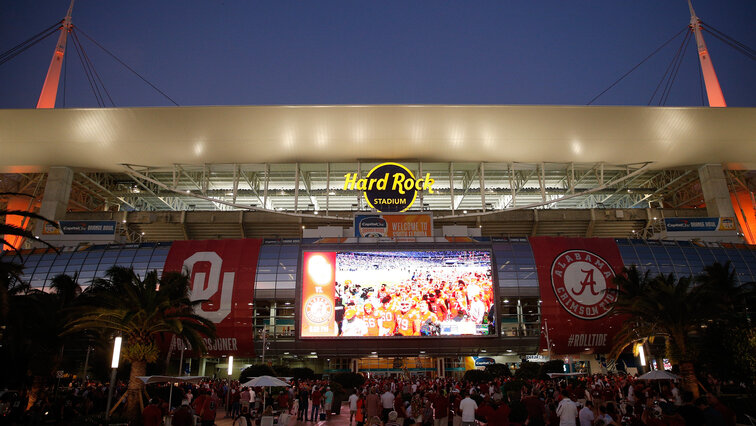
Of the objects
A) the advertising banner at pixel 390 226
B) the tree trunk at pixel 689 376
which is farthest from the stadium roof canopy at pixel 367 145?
the tree trunk at pixel 689 376

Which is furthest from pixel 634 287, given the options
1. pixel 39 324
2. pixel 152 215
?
pixel 152 215

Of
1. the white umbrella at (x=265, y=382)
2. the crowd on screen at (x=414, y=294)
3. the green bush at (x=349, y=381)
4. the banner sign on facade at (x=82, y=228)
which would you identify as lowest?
the green bush at (x=349, y=381)

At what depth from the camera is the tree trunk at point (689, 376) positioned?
81.8 feet

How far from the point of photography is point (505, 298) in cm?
4497

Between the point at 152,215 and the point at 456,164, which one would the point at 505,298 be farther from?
the point at 152,215

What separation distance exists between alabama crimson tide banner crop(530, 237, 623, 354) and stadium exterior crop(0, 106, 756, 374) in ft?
0.55

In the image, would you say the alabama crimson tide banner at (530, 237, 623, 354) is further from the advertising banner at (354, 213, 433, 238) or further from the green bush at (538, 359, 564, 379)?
the advertising banner at (354, 213, 433, 238)

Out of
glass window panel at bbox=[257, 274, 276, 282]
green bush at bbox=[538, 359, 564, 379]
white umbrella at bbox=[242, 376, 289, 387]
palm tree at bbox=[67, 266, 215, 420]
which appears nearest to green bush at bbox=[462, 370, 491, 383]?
green bush at bbox=[538, 359, 564, 379]

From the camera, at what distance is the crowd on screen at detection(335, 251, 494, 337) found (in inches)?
1686

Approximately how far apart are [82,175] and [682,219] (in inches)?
2633

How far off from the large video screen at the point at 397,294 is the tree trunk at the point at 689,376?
18.8 metres

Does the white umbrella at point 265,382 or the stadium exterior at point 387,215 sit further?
the stadium exterior at point 387,215

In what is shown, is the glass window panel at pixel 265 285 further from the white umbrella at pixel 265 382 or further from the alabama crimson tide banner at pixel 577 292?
the alabama crimson tide banner at pixel 577 292

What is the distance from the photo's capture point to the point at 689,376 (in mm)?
25172
